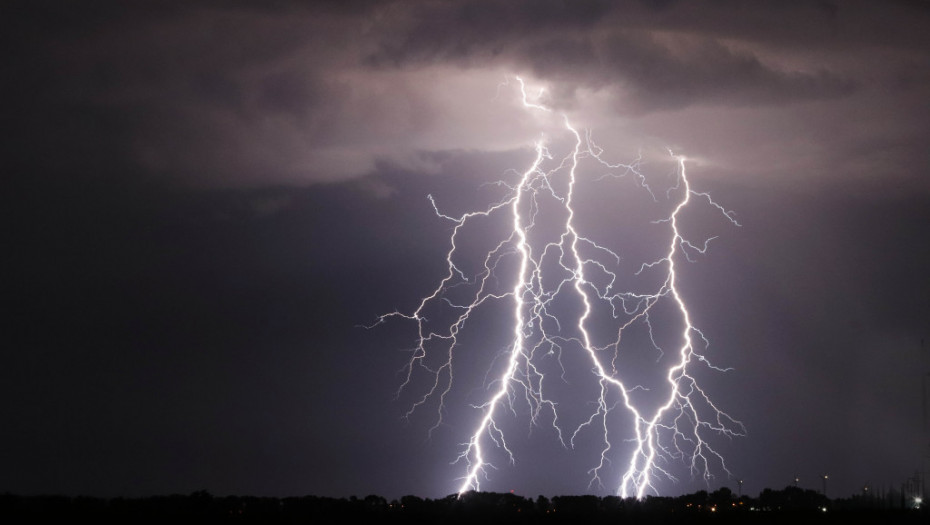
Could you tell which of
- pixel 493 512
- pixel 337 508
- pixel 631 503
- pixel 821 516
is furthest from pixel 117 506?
pixel 821 516

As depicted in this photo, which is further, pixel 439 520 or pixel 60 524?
pixel 439 520

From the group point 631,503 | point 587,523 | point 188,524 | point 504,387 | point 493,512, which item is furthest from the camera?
point 631,503

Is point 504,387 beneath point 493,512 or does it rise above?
above

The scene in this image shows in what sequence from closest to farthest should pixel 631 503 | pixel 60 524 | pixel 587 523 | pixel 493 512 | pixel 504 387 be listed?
pixel 504 387, pixel 60 524, pixel 587 523, pixel 493 512, pixel 631 503

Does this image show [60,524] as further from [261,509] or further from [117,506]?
[261,509]

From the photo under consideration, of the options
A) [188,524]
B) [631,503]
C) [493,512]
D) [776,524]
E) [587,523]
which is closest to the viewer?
[188,524]

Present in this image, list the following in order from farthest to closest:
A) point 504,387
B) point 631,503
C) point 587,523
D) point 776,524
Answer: point 631,503, point 587,523, point 776,524, point 504,387

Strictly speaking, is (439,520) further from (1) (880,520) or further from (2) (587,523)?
(1) (880,520)

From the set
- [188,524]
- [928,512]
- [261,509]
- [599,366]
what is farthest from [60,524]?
[928,512]

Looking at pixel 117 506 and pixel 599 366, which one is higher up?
pixel 599 366
